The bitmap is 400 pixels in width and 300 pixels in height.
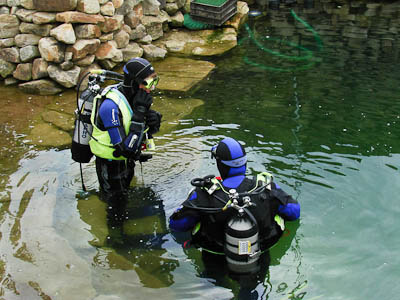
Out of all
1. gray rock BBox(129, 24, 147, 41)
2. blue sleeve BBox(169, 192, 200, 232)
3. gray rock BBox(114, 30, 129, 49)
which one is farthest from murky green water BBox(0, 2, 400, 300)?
gray rock BBox(129, 24, 147, 41)

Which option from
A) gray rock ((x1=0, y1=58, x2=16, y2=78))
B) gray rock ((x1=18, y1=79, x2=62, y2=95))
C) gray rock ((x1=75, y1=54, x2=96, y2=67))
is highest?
gray rock ((x1=75, y1=54, x2=96, y2=67))

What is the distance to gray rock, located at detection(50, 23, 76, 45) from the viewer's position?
8.42m

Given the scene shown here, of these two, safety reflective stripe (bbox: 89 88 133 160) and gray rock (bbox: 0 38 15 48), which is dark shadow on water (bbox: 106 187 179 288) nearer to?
safety reflective stripe (bbox: 89 88 133 160)

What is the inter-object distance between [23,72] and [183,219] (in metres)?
6.23

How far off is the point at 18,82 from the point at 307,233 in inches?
258

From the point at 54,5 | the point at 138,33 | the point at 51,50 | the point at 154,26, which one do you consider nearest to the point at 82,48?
the point at 51,50

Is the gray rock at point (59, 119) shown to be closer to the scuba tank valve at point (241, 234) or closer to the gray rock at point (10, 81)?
the gray rock at point (10, 81)

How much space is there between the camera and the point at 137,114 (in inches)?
184

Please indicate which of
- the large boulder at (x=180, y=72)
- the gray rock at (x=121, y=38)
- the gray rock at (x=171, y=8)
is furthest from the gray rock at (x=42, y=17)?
the gray rock at (x=171, y=8)

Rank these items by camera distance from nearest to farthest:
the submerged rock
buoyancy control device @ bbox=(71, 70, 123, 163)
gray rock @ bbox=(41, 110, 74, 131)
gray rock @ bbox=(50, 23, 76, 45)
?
buoyancy control device @ bbox=(71, 70, 123, 163), the submerged rock, gray rock @ bbox=(41, 110, 74, 131), gray rock @ bbox=(50, 23, 76, 45)

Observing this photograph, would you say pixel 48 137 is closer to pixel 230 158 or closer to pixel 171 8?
pixel 230 158

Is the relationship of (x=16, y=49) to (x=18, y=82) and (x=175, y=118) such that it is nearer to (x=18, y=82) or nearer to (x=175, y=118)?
→ (x=18, y=82)

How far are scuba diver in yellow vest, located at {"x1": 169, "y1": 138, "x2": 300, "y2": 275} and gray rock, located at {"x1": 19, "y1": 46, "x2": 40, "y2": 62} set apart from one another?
20.1 ft

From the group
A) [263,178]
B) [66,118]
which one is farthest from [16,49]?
[263,178]
